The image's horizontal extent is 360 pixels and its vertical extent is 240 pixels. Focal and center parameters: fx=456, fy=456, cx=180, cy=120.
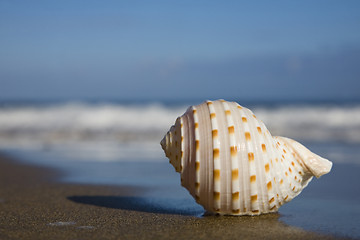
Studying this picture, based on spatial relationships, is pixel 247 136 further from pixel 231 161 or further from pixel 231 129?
pixel 231 161

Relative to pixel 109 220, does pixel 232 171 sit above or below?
above

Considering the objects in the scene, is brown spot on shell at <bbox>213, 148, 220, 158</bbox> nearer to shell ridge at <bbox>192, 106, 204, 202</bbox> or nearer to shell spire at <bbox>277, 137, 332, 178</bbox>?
shell ridge at <bbox>192, 106, 204, 202</bbox>

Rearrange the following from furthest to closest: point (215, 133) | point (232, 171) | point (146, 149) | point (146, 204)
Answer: point (146, 149) → point (146, 204) → point (215, 133) → point (232, 171)

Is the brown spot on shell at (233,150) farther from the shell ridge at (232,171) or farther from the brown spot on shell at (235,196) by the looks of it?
the brown spot on shell at (235,196)

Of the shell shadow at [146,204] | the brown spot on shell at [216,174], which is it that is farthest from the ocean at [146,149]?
the brown spot on shell at [216,174]

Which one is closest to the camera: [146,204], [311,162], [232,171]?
[232,171]

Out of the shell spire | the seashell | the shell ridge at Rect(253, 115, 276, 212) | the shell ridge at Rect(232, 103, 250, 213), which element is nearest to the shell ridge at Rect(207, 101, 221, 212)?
the seashell

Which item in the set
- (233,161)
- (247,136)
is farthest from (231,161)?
(247,136)
